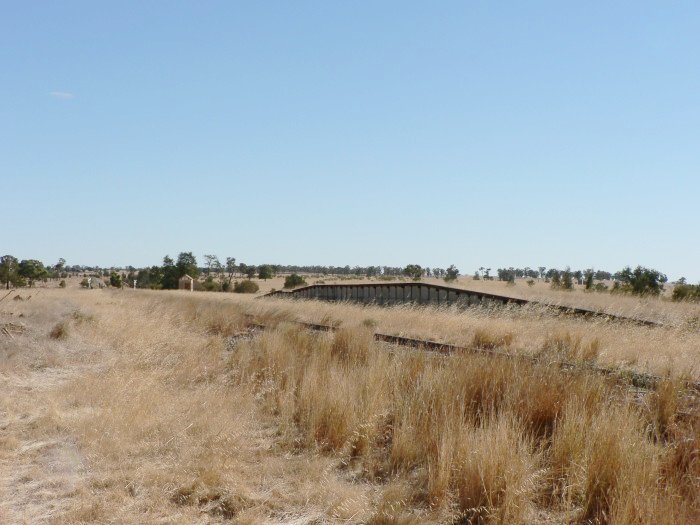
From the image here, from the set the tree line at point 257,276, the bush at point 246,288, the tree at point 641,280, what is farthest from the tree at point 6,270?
the tree at point 641,280

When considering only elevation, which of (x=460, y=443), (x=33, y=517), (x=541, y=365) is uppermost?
(x=541, y=365)

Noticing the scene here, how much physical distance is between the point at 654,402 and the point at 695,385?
1.17 meters

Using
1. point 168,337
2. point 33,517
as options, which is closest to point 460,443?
point 33,517

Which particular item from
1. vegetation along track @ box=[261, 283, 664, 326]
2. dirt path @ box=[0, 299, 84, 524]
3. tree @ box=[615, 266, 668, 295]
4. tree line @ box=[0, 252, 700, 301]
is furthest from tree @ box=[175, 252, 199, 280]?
dirt path @ box=[0, 299, 84, 524]

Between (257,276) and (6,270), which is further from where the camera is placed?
(257,276)

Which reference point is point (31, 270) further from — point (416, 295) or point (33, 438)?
point (33, 438)

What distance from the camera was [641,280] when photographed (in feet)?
152

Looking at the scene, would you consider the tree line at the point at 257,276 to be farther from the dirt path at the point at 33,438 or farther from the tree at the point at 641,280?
the dirt path at the point at 33,438

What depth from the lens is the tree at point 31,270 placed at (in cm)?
7714

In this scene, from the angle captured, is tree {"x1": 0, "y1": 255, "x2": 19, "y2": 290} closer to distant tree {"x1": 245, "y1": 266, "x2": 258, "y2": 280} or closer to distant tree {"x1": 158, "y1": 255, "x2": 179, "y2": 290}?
distant tree {"x1": 158, "y1": 255, "x2": 179, "y2": 290}

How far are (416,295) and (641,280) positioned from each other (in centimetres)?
2245

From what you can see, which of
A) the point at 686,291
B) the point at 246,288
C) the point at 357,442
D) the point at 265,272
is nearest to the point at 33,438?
the point at 357,442

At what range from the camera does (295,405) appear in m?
9.02

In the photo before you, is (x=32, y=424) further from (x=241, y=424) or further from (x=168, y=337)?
(x=168, y=337)
